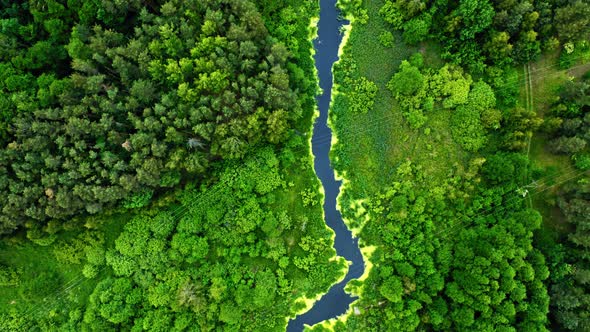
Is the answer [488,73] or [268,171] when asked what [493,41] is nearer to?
[488,73]

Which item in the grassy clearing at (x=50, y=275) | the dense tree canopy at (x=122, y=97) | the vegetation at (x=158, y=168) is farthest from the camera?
the grassy clearing at (x=50, y=275)

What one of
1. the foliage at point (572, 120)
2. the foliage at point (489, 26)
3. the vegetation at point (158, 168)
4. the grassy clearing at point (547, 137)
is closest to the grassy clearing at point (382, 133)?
the foliage at point (489, 26)

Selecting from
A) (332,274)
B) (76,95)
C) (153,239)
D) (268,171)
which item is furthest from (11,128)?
(332,274)

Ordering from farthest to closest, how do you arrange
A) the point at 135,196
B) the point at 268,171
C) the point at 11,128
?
the point at 268,171 → the point at 135,196 → the point at 11,128

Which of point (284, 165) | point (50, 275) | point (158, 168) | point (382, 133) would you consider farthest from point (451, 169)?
point (50, 275)

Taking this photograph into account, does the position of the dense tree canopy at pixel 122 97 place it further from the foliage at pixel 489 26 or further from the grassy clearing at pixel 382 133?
the foliage at pixel 489 26
